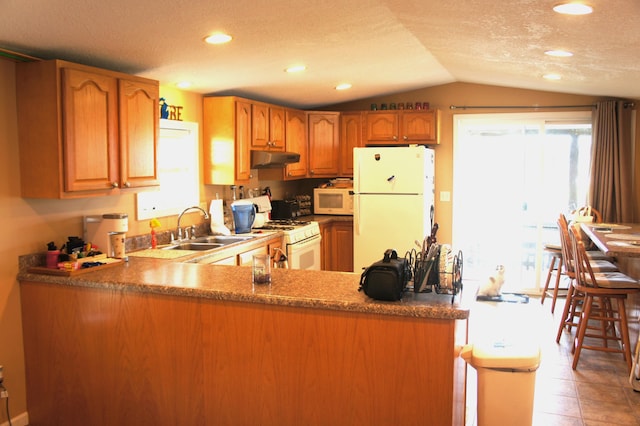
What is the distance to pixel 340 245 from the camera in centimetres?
658

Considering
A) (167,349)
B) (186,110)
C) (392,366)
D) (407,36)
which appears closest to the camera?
(392,366)

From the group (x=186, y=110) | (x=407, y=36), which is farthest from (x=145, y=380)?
(x=407, y=36)

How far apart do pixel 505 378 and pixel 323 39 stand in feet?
8.07

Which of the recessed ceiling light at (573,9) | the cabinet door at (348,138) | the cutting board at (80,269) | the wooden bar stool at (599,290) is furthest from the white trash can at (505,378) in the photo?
the cabinet door at (348,138)

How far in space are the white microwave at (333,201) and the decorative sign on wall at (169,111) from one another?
2477mm

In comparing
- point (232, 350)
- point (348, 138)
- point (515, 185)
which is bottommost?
point (232, 350)

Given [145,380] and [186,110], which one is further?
[186,110]

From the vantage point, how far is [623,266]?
530 cm

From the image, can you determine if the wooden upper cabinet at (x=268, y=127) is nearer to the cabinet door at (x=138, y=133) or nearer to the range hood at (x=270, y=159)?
the range hood at (x=270, y=159)

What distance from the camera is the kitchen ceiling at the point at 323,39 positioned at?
9.02 feet

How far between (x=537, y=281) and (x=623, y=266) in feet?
4.40

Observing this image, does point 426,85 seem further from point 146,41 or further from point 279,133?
point 146,41

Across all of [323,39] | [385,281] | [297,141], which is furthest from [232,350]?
[297,141]

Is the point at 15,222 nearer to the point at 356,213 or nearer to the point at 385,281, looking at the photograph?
the point at 385,281
